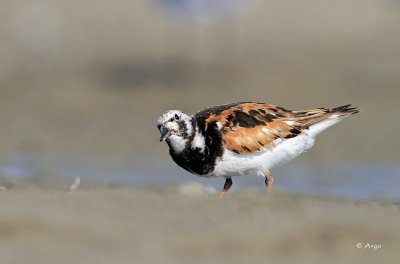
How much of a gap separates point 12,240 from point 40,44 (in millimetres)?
16992

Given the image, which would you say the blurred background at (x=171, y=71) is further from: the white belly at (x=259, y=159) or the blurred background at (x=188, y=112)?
the white belly at (x=259, y=159)

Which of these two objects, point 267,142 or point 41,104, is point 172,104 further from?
point 267,142

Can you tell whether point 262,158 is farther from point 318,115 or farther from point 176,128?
point 318,115

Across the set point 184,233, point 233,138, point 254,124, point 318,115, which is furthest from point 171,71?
point 184,233

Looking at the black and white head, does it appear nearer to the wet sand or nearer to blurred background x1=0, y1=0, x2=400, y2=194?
the wet sand

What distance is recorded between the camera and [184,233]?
20.9ft

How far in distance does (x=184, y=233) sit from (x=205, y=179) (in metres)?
5.56

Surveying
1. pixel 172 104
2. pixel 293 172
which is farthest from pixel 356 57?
pixel 293 172

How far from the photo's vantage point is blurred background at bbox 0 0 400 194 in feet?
47.5

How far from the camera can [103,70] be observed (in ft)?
66.3

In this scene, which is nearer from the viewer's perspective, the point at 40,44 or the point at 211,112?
the point at 211,112

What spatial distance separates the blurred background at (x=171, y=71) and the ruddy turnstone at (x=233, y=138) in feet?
11.8

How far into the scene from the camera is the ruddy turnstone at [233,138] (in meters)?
8.72

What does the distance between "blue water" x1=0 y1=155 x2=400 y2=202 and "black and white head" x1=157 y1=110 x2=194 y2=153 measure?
2.21m
